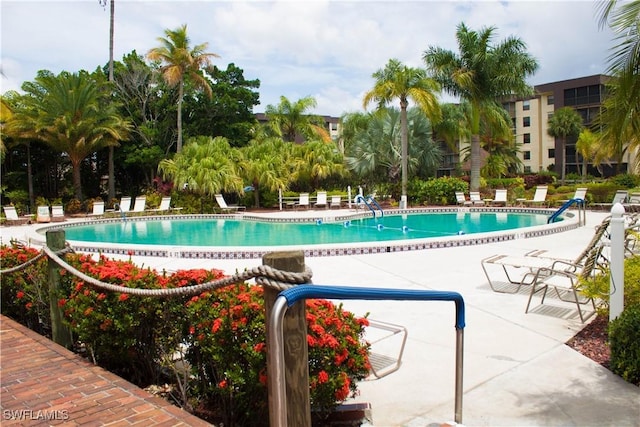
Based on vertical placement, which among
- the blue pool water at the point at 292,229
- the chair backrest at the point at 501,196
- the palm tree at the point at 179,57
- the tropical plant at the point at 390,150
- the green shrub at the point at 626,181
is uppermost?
the palm tree at the point at 179,57

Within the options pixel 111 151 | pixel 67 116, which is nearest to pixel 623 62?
pixel 67 116

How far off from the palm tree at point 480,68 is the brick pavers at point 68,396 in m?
22.1

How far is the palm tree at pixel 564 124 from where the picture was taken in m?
44.6

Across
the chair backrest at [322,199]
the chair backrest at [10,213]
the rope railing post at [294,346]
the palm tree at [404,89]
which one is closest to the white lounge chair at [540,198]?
the palm tree at [404,89]

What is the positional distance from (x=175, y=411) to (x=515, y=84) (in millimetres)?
23783

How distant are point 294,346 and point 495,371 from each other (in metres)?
2.52

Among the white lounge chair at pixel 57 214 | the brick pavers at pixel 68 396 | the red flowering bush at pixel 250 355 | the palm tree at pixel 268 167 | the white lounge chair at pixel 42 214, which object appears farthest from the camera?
the palm tree at pixel 268 167

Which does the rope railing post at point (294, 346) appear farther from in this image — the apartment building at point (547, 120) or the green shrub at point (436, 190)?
the apartment building at point (547, 120)

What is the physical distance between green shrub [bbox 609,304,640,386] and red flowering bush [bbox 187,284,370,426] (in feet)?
6.97

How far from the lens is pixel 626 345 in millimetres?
3732

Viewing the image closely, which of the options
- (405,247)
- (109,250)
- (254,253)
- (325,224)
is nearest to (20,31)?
(109,250)

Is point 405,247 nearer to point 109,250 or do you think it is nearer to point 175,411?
point 109,250

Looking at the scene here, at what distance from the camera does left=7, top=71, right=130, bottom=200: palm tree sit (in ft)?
77.6

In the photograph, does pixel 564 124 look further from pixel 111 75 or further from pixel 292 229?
pixel 111 75
